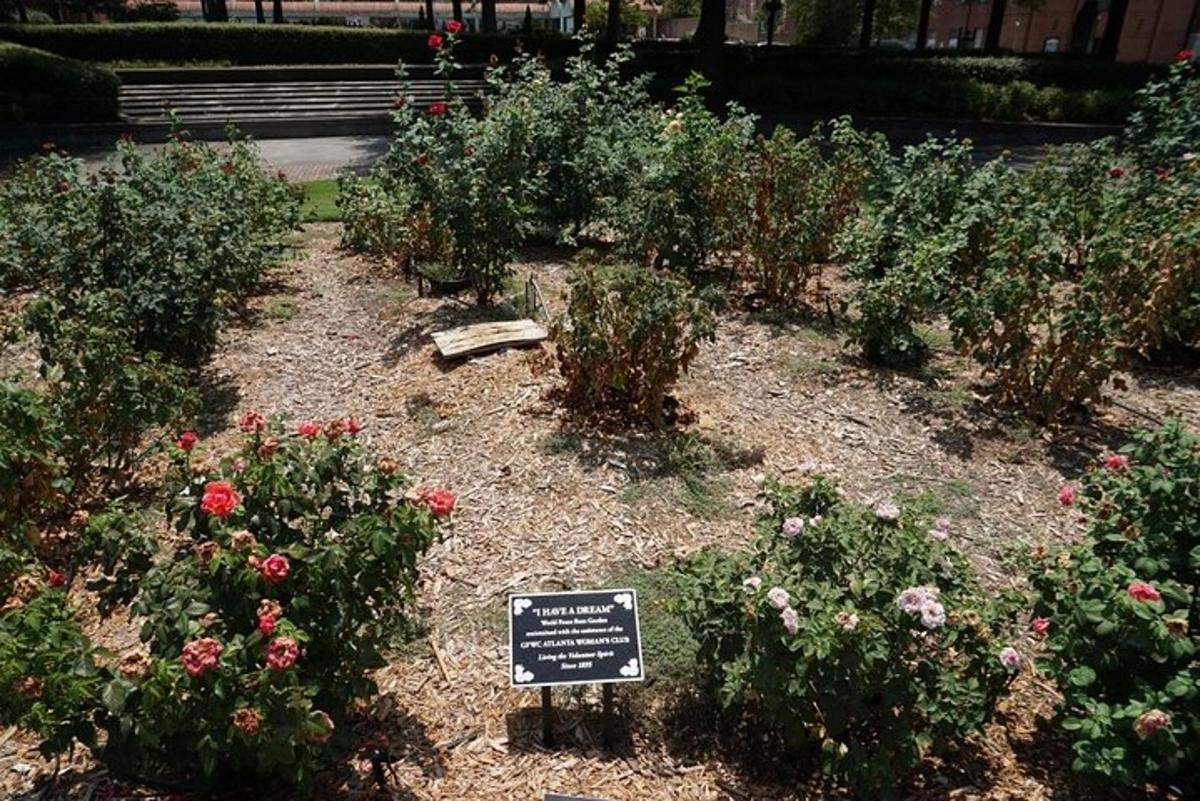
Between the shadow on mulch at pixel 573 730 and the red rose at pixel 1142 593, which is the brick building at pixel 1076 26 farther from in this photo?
the shadow on mulch at pixel 573 730

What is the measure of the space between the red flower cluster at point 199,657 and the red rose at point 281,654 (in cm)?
13

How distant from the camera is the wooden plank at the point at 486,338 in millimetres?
5680

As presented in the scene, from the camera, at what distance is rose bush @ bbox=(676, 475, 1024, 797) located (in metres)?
2.49

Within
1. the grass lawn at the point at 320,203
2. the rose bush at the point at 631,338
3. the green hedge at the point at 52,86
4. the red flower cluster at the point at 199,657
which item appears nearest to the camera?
the red flower cluster at the point at 199,657

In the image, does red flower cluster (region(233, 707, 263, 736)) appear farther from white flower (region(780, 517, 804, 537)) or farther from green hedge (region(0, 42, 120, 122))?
green hedge (region(0, 42, 120, 122))

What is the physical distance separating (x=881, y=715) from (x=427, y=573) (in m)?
2.10

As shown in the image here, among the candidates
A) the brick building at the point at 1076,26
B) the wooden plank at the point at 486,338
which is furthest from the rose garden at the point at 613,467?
the brick building at the point at 1076,26

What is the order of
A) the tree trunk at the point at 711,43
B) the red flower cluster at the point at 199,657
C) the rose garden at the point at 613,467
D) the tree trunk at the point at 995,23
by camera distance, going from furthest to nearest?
the tree trunk at the point at 995,23 < the tree trunk at the point at 711,43 < the rose garden at the point at 613,467 < the red flower cluster at the point at 199,657

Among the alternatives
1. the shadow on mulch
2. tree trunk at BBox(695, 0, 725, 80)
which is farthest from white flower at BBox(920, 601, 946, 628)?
tree trunk at BBox(695, 0, 725, 80)

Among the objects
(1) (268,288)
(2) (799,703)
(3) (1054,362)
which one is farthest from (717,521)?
(1) (268,288)

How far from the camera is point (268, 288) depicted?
24.8ft

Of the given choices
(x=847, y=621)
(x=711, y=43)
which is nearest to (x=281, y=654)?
(x=847, y=621)

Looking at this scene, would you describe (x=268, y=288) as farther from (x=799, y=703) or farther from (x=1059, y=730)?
(x=1059, y=730)

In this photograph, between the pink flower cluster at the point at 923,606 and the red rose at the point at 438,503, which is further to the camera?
the red rose at the point at 438,503
